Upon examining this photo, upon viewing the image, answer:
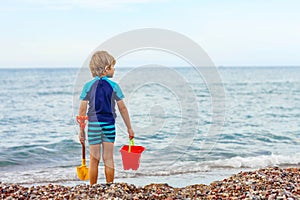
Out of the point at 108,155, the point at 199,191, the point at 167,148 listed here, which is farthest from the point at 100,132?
the point at 167,148

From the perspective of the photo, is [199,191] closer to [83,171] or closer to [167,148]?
[83,171]

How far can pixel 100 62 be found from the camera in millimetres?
5512

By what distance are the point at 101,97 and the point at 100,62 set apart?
0.49 m

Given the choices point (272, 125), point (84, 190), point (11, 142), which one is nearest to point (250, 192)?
→ point (84, 190)

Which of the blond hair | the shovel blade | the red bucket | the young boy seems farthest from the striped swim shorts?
the blond hair

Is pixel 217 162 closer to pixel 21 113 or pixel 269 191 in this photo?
pixel 269 191

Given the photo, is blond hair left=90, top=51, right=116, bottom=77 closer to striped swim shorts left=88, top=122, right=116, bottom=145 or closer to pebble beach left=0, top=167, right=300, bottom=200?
striped swim shorts left=88, top=122, right=116, bottom=145

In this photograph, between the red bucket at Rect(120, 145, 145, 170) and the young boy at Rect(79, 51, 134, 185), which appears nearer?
the young boy at Rect(79, 51, 134, 185)

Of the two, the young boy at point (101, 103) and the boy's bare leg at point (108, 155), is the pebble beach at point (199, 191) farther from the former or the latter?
the young boy at point (101, 103)

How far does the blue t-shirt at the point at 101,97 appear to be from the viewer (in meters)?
5.46

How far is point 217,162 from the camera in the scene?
922 centimetres

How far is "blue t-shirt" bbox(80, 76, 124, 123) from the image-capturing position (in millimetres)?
5457

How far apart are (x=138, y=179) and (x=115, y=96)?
8.54ft

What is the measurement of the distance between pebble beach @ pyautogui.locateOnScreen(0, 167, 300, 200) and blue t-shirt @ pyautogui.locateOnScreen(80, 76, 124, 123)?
0.94 meters
